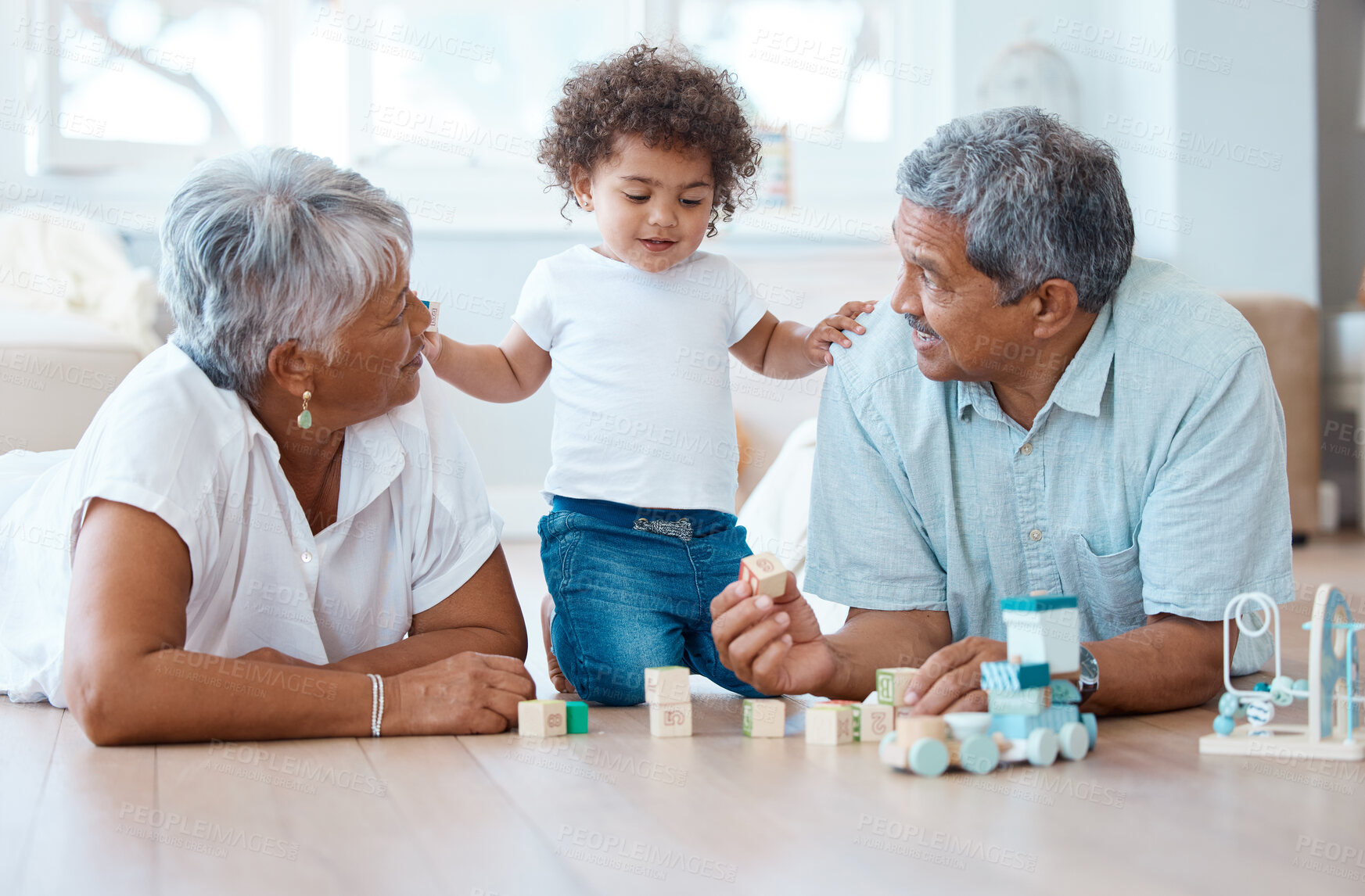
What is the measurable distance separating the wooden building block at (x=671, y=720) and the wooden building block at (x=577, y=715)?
9cm

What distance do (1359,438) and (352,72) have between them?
4.14m

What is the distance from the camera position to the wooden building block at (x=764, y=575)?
1.54 m

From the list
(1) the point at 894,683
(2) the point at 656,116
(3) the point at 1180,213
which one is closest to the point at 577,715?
(1) the point at 894,683

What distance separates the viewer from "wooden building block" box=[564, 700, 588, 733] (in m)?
1.70

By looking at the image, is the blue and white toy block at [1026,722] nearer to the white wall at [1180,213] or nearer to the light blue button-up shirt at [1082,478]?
the light blue button-up shirt at [1082,478]

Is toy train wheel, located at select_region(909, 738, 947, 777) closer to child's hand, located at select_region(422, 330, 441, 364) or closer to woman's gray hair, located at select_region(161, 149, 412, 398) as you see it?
woman's gray hair, located at select_region(161, 149, 412, 398)

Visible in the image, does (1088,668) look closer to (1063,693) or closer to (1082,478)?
(1063,693)

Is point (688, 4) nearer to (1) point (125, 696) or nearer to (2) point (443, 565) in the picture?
(2) point (443, 565)

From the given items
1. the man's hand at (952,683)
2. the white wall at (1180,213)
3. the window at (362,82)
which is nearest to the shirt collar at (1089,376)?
the man's hand at (952,683)

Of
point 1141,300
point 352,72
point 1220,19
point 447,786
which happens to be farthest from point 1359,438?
point 447,786

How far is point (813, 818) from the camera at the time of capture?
1.27 metres

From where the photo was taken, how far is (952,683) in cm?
147

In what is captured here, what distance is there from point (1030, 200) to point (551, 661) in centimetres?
114

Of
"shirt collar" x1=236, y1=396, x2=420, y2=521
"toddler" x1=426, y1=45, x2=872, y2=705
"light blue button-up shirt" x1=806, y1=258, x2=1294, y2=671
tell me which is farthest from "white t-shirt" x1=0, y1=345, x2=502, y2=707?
"light blue button-up shirt" x1=806, y1=258, x2=1294, y2=671
